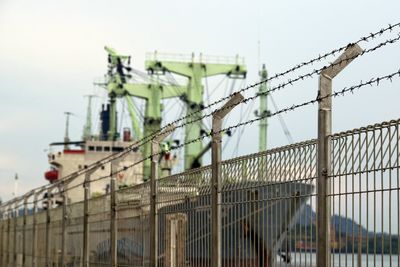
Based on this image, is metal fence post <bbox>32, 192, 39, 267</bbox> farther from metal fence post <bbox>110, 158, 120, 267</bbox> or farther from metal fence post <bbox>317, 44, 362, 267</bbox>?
metal fence post <bbox>317, 44, 362, 267</bbox>

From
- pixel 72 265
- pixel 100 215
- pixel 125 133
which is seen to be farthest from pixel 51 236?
pixel 125 133

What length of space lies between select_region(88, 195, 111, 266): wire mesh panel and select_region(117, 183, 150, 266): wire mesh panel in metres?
0.73

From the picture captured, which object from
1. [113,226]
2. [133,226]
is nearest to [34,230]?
[113,226]

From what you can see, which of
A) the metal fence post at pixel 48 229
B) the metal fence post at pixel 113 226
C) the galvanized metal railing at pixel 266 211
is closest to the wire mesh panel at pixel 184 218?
the galvanized metal railing at pixel 266 211

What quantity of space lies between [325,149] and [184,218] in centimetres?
395

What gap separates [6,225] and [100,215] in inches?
708

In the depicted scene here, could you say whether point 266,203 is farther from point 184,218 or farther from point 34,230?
point 34,230

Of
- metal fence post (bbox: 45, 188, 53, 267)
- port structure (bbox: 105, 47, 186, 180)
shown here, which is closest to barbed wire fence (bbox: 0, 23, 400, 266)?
metal fence post (bbox: 45, 188, 53, 267)

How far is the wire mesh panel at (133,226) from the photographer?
12.7 metres

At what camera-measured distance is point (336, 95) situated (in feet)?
23.6

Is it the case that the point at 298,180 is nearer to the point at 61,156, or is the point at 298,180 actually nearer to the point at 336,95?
the point at 336,95

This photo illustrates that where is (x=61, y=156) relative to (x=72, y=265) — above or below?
above

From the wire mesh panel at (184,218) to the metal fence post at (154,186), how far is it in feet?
0.20

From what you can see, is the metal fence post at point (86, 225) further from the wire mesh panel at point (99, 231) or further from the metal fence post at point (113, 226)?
the metal fence post at point (113, 226)
